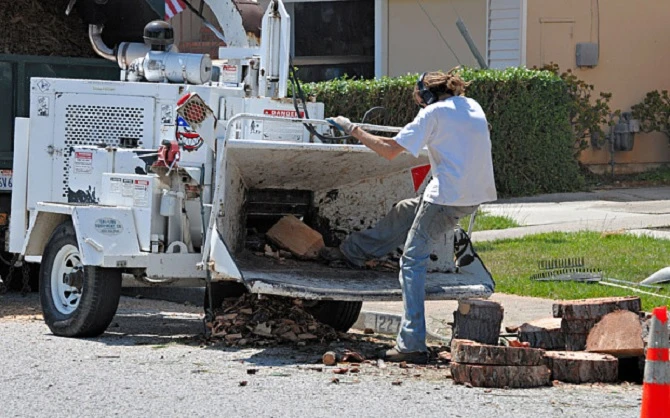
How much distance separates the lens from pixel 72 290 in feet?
30.8

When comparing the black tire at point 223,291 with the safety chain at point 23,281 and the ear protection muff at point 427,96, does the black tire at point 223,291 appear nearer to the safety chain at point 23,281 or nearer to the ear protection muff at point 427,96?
the ear protection muff at point 427,96

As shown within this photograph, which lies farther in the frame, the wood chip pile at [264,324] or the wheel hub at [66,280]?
the wheel hub at [66,280]

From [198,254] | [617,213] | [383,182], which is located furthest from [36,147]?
[617,213]

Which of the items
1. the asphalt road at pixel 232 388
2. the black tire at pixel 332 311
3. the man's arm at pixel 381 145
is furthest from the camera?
the black tire at pixel 332 311

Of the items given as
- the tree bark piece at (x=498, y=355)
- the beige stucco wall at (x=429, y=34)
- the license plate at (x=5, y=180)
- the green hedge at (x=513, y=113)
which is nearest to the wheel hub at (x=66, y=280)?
the license plate at (x=5, y=180)

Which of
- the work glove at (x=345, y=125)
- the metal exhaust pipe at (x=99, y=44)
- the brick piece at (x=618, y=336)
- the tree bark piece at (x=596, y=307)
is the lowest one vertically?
the brick piece at (x=618, y=336)

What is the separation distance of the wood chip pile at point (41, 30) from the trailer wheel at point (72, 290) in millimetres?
3681

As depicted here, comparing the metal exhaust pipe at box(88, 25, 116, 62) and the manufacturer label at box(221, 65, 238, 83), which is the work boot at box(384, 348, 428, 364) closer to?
the manufacturer label at box(221, 65, 238, 83)

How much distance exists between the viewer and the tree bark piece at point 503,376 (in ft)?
24.8

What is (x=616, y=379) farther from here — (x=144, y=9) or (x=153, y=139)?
(x=144, y=9)

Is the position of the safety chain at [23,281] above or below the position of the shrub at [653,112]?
Result: below

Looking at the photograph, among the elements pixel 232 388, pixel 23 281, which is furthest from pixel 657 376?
pixel 23 281

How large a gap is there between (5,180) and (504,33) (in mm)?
10150

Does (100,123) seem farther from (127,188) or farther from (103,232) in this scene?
(103,232)
